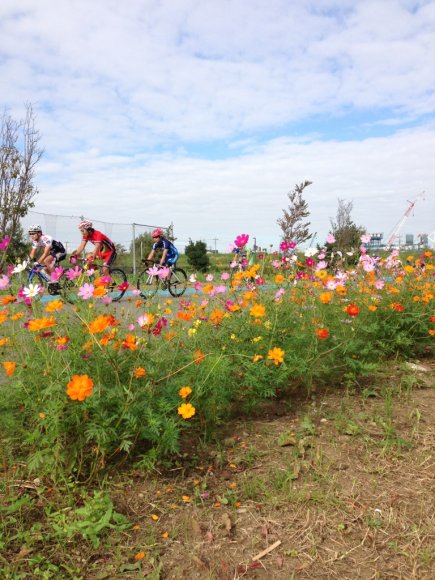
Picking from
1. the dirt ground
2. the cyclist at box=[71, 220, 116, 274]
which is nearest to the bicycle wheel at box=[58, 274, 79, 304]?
the dirt ground

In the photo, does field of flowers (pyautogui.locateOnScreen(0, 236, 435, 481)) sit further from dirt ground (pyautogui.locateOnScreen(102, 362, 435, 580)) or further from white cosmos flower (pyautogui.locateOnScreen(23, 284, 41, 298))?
dirt ground (pyautogui.locateOnScreen(102, 362, 435, 580))

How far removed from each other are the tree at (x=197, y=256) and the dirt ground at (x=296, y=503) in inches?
644

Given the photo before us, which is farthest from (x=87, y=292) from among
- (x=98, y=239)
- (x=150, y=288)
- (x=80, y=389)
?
(x=98, y=239)

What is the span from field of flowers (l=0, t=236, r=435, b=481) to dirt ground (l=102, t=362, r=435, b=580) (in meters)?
0.18

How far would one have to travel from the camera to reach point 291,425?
2.36 metres

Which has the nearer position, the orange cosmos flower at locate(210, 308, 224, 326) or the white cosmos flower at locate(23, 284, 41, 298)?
the white cosmos flower at locate(23, 284, 41, 298)

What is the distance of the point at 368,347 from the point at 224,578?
1.81 metres

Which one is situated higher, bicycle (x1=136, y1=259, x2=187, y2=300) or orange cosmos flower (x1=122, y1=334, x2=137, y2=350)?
bicycle (x1=136, y1=259, x2=187, y2=300)

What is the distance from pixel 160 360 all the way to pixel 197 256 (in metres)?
16.7

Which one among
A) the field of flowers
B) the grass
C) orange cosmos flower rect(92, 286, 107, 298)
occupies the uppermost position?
orange cosmos flower rect(92, 286, 107, 298)

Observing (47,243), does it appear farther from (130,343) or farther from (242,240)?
(130,343)

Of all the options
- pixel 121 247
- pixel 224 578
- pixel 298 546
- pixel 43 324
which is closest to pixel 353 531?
pixel 298 546

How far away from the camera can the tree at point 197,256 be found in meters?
18.7

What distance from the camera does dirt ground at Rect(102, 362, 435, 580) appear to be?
145 centimetres
